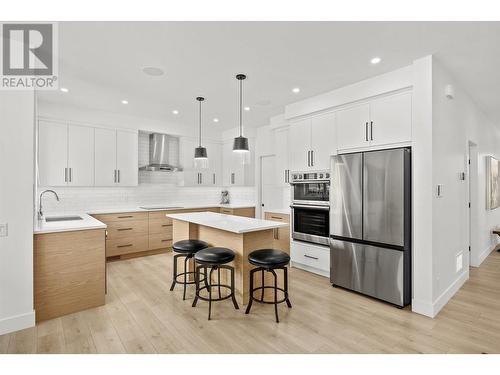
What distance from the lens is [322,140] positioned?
3.91 metres

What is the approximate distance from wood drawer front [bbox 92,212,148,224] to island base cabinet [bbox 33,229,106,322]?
1831 millimetres

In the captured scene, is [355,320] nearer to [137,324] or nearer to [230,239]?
[230,239]

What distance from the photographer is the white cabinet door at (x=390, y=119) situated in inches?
118

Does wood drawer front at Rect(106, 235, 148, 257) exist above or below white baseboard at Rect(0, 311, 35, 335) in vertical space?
above

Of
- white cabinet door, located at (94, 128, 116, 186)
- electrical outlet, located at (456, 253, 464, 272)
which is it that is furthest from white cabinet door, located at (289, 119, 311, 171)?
white cabinet door, located at (94, 128, 116, 186)

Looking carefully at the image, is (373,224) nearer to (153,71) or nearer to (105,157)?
(153,71)

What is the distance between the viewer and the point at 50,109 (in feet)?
14.5

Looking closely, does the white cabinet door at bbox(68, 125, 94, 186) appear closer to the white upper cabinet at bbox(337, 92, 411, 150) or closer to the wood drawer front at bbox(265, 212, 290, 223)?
the wood drawer front at bbox(265, 212, 290, 223)

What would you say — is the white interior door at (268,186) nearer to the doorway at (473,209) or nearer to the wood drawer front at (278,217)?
the wood drawer front at (278,217)

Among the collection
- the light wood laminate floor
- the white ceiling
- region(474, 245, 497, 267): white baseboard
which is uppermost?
the white ceiling

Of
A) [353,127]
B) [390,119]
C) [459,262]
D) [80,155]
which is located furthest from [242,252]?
[80,155]

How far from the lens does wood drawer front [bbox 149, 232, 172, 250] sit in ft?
16.7

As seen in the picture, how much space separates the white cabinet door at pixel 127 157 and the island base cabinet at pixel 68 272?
234cm
